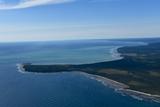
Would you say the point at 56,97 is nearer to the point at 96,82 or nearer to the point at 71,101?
the point at 71,101

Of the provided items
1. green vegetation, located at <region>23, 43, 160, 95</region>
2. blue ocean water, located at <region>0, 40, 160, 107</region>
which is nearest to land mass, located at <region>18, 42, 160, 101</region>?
→ green vegetation, located at <region>23, 43, 160, 95</region>

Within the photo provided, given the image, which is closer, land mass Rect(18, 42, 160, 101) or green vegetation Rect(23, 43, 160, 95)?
land mass Rect(18, 42, 160, 101)

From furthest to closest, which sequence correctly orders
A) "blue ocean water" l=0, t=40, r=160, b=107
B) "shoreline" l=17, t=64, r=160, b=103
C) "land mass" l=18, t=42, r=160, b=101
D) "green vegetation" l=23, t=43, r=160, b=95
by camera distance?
"green vegetation" l=23, t=43, r=160, b=95, "land mass" l=18, t=42, r=160, b=101, "shoreline" l=17, t=64, r=160, b=103, "blue ocean water" l=0, t=40, r=160, b=107

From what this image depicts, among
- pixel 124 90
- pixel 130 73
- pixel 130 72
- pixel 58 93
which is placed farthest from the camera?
pixel 130 72

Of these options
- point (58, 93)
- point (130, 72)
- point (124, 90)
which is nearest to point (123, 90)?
point (124, 90)

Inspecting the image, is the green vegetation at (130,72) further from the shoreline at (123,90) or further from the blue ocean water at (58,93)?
the blue ocean water at (58,93)

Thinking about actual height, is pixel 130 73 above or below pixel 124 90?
above

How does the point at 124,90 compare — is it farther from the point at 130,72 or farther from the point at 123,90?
the point at 130,72

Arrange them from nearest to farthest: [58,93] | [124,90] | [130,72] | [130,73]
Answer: [58,93], [124,90], [130,73], [130,72]

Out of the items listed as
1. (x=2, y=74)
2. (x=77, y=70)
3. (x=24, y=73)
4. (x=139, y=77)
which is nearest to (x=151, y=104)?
(x=139, y=77)

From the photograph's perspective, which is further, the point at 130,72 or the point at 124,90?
the point at 130,72

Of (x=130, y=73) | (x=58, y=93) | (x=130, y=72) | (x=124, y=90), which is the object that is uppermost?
(x=130, y=72)

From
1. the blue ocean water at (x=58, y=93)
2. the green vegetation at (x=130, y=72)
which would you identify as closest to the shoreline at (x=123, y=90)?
the blue ocean water at (x=58, y=93)

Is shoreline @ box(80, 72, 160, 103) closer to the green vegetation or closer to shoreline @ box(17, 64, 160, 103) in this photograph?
shoreline @ box(17, 64, 160, 103)
